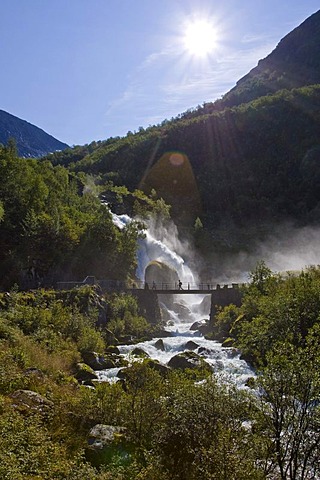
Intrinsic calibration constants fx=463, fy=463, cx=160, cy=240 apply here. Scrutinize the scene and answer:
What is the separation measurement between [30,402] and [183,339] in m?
25.4

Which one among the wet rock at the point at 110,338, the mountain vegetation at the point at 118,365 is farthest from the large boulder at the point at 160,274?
the wet rock at the point at 110,338

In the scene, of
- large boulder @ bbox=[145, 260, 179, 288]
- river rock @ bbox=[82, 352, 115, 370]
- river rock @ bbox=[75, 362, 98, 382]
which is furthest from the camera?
large boulder @ bbox=[145, 260, 179, 288]

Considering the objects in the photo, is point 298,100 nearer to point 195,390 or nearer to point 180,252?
point 180,252

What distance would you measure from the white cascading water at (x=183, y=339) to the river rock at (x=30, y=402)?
307cm

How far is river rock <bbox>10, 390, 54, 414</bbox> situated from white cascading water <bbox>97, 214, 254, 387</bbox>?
307cm

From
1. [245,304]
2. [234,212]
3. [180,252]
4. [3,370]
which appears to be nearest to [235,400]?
[3,370]

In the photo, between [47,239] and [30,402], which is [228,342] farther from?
[47,239]

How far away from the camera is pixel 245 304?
3572 cm

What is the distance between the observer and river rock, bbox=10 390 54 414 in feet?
45.1

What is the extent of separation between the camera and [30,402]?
14.3 m

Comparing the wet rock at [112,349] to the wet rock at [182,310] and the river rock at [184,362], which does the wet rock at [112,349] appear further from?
the wet rock at [182,310]

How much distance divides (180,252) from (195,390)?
2980 inches

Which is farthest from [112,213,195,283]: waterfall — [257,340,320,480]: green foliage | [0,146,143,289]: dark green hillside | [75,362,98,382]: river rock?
[257,340,320,480]: green foliage

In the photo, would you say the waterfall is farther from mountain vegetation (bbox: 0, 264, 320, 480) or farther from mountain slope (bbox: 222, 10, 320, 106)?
mountain slope (bbox: 222, 10, 320, 106)
